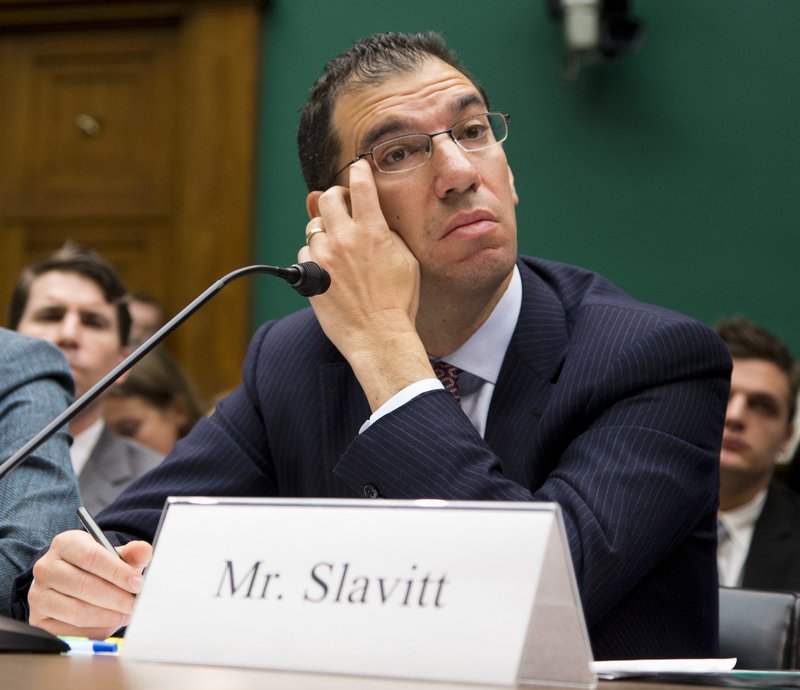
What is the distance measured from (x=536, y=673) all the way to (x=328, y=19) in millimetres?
3748

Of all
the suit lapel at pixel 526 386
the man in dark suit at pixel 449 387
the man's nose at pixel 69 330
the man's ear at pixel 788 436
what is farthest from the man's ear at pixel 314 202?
the man's ear at pixel 788 436

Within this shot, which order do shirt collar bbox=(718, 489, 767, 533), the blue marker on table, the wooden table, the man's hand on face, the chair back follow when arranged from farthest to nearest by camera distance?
shirt collar bbox=(718, 489, 767, 533), the chair back, the man's hand on face, the blue marker on table, the wooden table

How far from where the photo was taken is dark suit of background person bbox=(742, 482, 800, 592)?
3066 millimetres

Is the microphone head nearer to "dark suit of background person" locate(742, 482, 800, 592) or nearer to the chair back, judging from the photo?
the chair back

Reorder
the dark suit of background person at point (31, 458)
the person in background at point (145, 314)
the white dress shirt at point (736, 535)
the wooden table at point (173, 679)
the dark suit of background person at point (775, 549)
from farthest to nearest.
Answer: the person in background at point (145, 314)
the white dress shirt at point (736, 535)
the dark suit of background person at point (775, 549)
the dark suit of background person at point (31, 458)
the wooden table at point (173, 679)

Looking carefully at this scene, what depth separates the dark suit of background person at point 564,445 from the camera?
1371 mm

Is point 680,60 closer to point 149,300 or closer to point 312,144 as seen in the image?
point 149,300

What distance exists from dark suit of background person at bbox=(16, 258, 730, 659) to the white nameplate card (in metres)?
0.41

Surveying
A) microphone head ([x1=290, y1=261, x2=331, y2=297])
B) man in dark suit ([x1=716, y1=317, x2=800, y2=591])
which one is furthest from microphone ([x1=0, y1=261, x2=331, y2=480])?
man in dark suit ([x1=716, y1=317, x2=800, y2=591])

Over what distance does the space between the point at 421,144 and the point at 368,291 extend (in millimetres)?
257

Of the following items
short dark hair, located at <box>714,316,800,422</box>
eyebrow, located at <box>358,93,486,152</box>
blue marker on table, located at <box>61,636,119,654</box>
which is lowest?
blue marker on table, located at <box>61,636,119,654</box>

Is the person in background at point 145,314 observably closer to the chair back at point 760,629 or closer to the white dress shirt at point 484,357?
the white dress shirt at point 484,357

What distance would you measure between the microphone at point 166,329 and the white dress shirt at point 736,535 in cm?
198

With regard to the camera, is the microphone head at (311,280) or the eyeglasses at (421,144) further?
the eyeglasses at (421,144)
